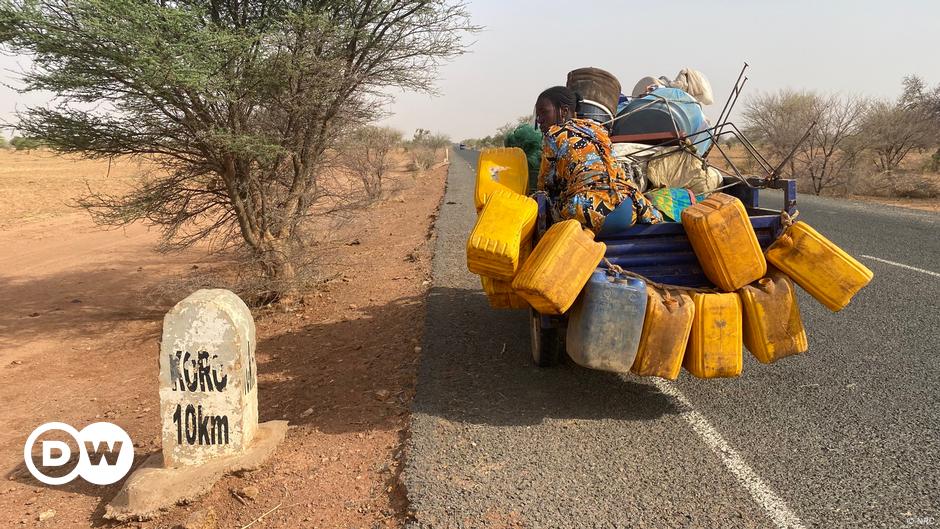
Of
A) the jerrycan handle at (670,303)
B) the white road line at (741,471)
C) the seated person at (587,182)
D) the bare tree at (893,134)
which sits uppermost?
the bare tree at (893,134)

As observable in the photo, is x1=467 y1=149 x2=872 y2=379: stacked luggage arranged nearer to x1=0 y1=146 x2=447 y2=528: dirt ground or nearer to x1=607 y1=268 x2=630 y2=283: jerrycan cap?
x1=607 y1=268 x2=630 y2=283: jerrycan cap

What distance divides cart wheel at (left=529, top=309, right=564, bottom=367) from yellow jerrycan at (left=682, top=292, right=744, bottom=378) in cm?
105

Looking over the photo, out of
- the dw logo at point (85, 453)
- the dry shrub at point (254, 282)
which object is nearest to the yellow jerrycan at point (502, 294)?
the dw logo at point (85, 453)

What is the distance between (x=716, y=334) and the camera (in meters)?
3.74

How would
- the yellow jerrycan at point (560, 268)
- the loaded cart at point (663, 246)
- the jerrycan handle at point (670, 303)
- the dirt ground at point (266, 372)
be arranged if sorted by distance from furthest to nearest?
the loaded cart at point (663, 246), the jerrycan handle at point (670, 303), the yellow jerrycan at point (560, 268), the dirt ground at point (266, 372)

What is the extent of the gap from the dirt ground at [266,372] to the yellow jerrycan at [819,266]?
258 centimetres

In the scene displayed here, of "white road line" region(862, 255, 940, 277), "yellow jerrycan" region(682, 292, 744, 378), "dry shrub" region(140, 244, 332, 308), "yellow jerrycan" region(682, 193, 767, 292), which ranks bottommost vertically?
"dry shrub" region(140, 244, 332, 308)

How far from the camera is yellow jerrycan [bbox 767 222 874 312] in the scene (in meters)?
3.69

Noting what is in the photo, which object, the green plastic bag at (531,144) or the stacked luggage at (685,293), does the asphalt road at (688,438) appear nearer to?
the stacked luggage at (685,293)

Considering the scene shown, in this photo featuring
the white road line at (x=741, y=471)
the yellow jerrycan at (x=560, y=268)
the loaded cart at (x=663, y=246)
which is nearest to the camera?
the white road line at (x=741, y=471)

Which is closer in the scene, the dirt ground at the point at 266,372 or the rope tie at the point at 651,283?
the dirt ground at the point at 266,372

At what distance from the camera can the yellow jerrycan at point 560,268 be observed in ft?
11.8

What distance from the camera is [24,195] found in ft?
78.1

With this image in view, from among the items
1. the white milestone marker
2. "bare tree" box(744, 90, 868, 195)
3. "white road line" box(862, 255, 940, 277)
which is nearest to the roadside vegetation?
"bare tree" box(744, 90, 868, 195)
